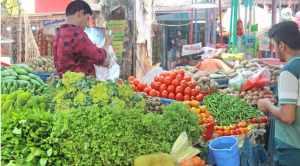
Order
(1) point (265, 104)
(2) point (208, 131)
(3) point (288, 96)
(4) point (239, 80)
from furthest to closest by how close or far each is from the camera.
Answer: (4) point (239, 80) → (2) point (208, 131) → (1) point (265, 104) → (3) point (288, 96)

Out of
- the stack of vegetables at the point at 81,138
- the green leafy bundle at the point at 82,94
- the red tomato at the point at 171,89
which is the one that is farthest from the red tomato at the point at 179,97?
the stack of vegetables at the point at 81,138

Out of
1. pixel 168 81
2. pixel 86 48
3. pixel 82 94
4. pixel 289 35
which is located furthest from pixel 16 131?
pixel 168 81

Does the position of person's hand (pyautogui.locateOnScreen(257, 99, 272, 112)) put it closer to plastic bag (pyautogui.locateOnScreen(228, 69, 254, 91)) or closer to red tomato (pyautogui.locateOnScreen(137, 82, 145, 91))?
red tomato (pyautogui.locateOnScreen(137, 82, 145, 91))

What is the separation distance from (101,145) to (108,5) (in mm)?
3252

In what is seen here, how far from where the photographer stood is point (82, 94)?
268 cm

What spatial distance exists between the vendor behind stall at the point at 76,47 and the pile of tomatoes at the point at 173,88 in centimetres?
91

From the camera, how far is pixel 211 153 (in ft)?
10.6

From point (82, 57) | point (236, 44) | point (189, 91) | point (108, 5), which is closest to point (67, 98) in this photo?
point (82, 57)

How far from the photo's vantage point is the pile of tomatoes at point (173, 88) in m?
4.34

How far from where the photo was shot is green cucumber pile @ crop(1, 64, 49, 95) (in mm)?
3488

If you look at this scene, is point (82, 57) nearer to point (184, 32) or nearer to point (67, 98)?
point (67, 98)

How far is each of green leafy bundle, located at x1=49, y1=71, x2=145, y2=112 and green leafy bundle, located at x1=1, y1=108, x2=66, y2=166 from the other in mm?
403

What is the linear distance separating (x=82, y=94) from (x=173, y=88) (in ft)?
6.47

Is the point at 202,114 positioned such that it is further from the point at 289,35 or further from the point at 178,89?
the point at 289,35
